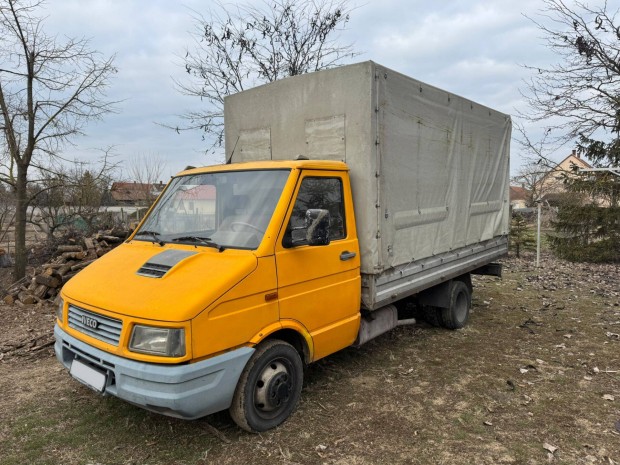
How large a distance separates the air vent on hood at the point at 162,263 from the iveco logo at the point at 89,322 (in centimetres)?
47

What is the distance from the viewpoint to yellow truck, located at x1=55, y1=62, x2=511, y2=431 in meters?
2.91

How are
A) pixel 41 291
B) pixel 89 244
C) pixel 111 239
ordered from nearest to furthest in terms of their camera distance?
pixel 41 291 < pixel 89 244 < pixel 111 239

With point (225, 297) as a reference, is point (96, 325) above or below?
below

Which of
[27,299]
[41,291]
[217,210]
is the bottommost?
[27,299]

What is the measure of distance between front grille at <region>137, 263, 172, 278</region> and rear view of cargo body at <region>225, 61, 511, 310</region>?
5.35 ft

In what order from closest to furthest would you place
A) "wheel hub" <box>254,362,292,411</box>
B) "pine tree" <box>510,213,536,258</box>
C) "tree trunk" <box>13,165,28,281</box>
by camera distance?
"wheel hub" <box>254,362,292,411</box> < "tree trunk" <box>13,165,28,281</box> < "pine tree" <box>510,213,536,258</box>

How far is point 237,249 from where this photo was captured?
3.35 m

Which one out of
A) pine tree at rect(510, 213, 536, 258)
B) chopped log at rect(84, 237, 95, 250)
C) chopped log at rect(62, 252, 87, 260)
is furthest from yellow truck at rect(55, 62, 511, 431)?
pine tree at rect(510, 213, 536, 258)

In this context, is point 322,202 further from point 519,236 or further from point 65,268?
point 519,236

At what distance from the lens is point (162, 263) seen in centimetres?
327

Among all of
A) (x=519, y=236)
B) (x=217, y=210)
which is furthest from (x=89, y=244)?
(x=519, y=236)

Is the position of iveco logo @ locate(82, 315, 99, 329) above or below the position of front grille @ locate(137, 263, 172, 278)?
below

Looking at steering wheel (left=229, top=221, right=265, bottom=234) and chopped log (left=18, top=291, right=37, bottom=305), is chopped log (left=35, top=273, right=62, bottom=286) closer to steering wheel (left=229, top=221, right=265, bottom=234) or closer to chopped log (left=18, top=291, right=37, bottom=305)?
chopped log (left=18, top=291, right=37, bottom=305)

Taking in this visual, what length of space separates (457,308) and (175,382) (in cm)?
459
